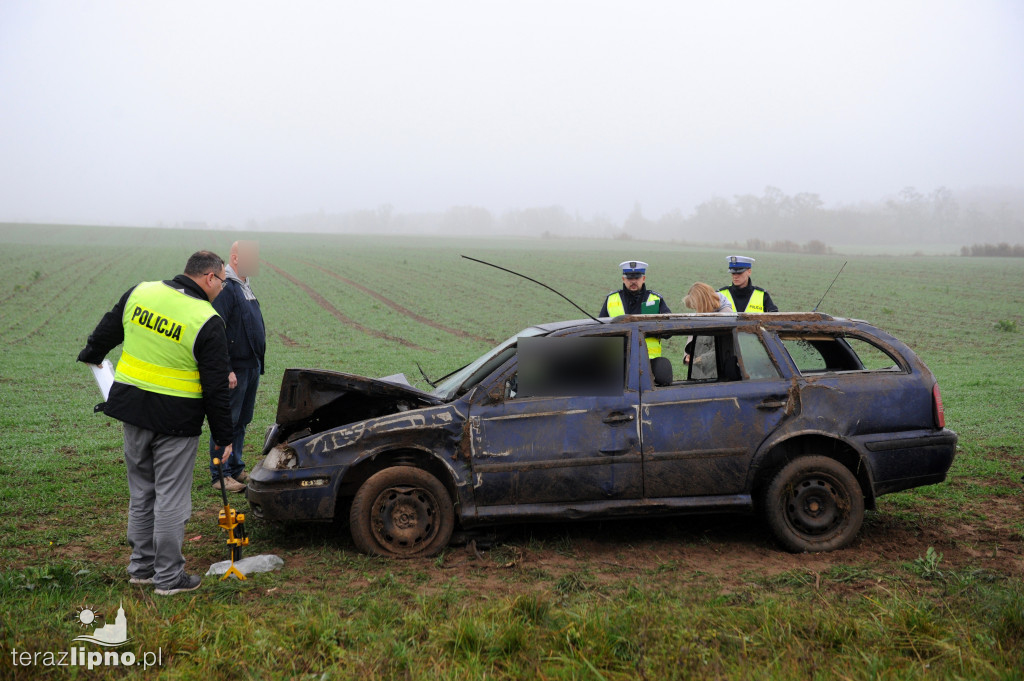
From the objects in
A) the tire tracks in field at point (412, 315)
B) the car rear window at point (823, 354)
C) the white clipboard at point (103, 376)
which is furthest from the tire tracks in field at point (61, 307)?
the car rear window at point (823, 354)

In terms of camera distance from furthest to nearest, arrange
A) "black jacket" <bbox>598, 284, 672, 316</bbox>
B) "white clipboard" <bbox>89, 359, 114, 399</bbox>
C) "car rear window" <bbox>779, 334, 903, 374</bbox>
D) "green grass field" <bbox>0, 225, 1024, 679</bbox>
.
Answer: "black jacket" <bbox>598, 284, 672, 316</bbox> → "car rear window" <bbox>779, 334, 903, 374</bbox> → "white clipboard" <bbox>89, 359, 114, 399</bbox> → "green grass field" <bbox>0, 225, 1024, 679</bbox>

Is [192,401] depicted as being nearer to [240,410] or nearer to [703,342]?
[240,410]

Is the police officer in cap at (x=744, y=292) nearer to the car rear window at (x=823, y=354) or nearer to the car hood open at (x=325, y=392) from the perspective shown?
the car rear window at (x=823, y=354)

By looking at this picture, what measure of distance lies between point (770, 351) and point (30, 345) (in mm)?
18289

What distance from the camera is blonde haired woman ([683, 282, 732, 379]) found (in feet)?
18.7

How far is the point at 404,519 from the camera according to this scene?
504cm

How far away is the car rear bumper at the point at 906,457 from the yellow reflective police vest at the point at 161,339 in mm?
4424

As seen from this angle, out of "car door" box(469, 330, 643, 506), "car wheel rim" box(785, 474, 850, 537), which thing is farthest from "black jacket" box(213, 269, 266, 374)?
"car wheel rim" box(785, 474, 850, 537)

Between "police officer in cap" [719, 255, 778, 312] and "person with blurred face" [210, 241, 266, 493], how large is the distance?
15.0ft

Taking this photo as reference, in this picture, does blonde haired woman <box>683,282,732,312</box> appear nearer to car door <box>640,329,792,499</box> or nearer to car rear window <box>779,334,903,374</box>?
car rear window <box>779,334,903,374</box>

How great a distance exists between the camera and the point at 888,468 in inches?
205

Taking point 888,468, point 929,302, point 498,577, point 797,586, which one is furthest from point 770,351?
point 929,302

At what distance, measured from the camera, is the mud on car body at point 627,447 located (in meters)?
5.00

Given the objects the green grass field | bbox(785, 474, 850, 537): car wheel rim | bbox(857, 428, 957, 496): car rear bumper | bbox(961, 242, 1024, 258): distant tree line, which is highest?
bbox(961, 242, 1024, 258): distant tree line
